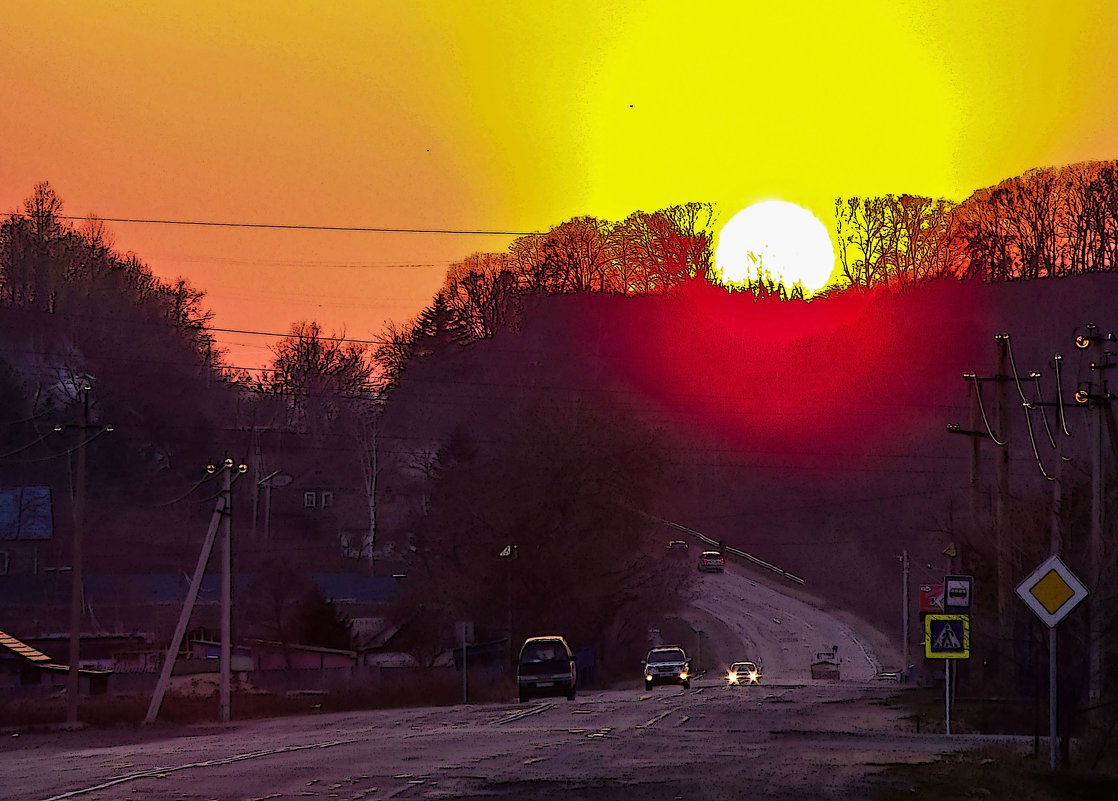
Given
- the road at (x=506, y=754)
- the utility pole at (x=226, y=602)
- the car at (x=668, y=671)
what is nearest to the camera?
the road at (x=506, y=754)

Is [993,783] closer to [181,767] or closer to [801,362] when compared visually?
[181,767]

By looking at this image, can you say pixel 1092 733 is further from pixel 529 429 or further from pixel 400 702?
pixel 529 429

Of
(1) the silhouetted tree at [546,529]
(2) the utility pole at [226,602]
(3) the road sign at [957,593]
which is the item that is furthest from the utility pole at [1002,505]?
(1) the silhouetted tree at [546,529]

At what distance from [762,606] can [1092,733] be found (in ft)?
266

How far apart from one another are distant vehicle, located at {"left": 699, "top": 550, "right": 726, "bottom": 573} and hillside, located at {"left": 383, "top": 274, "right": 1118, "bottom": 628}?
5.31 m

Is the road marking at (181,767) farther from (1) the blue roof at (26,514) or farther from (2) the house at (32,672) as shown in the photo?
(1) the blue roof at (26,514)

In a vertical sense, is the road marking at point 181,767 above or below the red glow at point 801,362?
below

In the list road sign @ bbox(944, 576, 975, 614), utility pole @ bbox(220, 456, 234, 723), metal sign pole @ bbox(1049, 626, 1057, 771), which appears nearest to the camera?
metal sign pole @ bbox(1049, 626, 1057, 771)

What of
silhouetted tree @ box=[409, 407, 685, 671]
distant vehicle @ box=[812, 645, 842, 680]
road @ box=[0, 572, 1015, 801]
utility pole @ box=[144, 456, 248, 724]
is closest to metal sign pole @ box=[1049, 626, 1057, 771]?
road @ box=[0, 572, 1015, 801]

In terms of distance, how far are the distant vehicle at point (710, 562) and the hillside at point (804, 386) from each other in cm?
531

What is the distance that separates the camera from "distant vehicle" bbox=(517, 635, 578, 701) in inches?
2089

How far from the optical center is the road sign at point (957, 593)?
32.9m

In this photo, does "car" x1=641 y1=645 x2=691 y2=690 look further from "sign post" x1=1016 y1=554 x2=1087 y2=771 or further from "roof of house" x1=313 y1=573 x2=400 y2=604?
"sign post" x1=1016 y1=554 x2=1087 y2=771

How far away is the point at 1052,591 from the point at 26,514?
8077 cm
